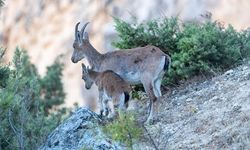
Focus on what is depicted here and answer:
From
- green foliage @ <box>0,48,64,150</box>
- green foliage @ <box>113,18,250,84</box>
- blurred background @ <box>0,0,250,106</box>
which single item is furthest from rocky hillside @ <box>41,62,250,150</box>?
blurred background @ <box>0,0,250,106</box>

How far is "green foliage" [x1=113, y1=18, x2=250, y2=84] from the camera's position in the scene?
1412 centimetres

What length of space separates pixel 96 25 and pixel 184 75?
994 inches

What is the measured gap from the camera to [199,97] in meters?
12.7

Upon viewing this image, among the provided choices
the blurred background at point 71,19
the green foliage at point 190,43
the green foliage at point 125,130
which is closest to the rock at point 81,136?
the green foliage at point 125,130

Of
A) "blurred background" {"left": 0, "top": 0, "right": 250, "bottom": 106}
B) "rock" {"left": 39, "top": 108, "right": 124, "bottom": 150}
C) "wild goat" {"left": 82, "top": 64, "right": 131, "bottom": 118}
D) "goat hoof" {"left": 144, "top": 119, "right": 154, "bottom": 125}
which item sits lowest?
"rock" {"left": 39, "top": 108, "right": 124, "bottom": 150}

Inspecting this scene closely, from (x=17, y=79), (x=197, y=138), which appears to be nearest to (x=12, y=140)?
(x=17, y=79)

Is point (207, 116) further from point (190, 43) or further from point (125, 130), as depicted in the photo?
point (190, 43)

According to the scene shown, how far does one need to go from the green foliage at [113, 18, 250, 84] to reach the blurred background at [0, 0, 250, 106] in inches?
825

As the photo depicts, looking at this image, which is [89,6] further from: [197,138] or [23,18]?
[197,138]

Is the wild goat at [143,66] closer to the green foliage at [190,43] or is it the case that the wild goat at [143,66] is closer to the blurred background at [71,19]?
the green foliage at [190,43]

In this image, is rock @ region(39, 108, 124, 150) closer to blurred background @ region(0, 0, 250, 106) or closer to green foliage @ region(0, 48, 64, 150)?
green foliage @ region(0, 48, 64, 150)

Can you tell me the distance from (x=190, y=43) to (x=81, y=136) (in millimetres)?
3814

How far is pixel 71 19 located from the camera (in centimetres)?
3969

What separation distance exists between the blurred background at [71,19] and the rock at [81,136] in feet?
79.2
